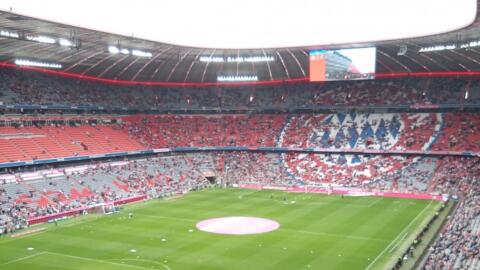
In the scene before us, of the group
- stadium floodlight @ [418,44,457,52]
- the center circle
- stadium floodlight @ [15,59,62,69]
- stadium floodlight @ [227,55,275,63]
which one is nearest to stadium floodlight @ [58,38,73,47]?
stadium floodlight @ [15,59,62,69]

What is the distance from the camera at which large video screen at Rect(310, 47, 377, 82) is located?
54094 millimetres

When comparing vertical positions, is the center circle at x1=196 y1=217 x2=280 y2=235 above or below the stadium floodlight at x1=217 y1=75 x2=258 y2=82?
below

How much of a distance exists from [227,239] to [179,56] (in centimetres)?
2889

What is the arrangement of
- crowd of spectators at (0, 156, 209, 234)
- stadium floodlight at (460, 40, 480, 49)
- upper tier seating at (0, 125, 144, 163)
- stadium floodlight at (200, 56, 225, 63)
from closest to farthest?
crowd of spectators at (0, 156, 209, 234) < stadium floodlight at (460, 40, 480, 49) < upper tier seating at (0, 125, 144, 163) < stadium floodlight at (200, 56, 225, 63)

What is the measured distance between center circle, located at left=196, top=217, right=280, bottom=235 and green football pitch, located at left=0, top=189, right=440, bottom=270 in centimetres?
87

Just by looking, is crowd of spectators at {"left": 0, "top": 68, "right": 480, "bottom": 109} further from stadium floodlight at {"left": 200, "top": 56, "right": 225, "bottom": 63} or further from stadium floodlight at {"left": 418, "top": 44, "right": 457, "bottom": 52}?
stadium floodlight at {"left": 418, "top": 44, "right": 457, "bottom": 52}

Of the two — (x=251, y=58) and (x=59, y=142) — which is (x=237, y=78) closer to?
(x=251, y=58)

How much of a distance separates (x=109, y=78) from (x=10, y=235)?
Answer: 35.3 metres

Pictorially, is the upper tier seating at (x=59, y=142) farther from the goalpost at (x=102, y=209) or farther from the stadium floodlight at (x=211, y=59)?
the stadium floodlight at (x=211, y=59)

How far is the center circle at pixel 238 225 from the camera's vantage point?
118 feet

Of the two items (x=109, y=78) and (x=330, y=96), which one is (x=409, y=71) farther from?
(x=109, y=78)

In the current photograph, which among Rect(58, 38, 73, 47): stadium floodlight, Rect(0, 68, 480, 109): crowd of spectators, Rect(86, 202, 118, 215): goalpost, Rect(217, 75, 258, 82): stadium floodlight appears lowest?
Rect(86, 202, 118, 215): goalpost

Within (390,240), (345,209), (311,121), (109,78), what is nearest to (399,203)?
(345,209)

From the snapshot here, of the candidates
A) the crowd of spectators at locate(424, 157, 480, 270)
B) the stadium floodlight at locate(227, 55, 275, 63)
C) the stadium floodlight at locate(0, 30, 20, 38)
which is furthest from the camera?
the stadium floodlight at locate(227, 55, 275, 63)
